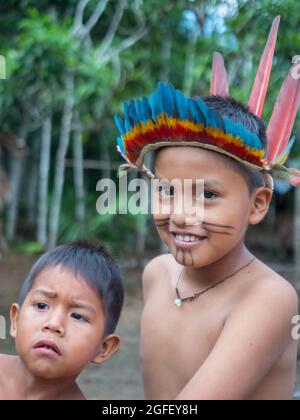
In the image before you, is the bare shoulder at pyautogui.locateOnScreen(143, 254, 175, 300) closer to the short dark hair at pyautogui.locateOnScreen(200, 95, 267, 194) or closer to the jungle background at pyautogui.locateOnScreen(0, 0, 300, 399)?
the short dark hair at pyautogui.locateOnScreen(200, 95, 267, 194)

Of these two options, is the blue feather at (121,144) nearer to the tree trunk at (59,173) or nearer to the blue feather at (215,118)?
the blue feather at (215,118)

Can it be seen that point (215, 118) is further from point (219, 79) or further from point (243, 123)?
point (219, 79)

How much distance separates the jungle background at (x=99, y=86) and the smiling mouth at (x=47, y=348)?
2.70m

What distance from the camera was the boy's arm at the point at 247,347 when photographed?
1.69 meters

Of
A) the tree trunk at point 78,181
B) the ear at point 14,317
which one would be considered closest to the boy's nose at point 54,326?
the ear at point 14,317

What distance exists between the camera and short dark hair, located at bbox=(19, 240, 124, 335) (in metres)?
1.84

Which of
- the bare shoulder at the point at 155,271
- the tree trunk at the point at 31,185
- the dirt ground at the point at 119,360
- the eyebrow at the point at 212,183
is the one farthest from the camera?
the tree trunk at the point at 31,185

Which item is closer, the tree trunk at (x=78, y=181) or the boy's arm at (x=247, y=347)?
the boy's arm at (x=247, y=347)

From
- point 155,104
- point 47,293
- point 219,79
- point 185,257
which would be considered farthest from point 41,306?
point 219,79

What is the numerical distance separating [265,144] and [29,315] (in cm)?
86

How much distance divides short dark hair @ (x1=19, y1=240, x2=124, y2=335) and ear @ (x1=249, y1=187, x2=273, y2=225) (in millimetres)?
446

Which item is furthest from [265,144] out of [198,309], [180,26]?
[180,26]

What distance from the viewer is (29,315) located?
1.77m
